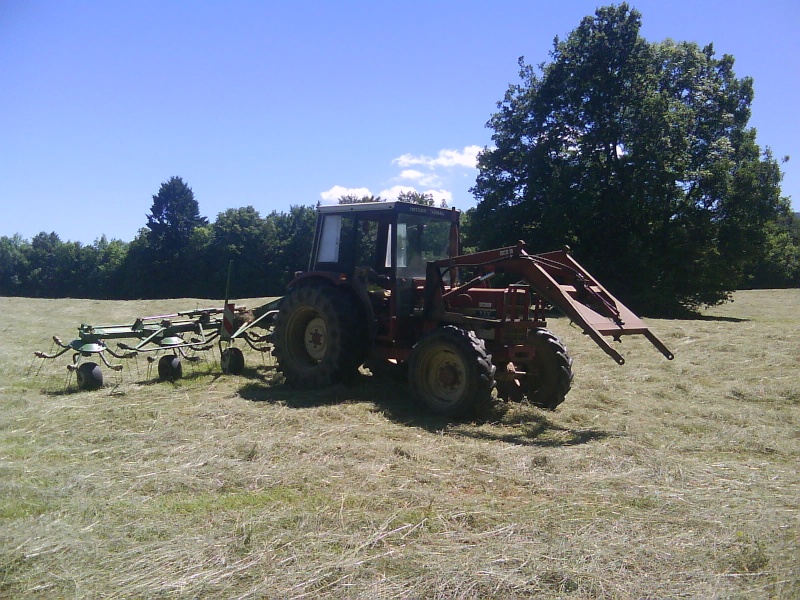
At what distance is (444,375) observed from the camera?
6914mm

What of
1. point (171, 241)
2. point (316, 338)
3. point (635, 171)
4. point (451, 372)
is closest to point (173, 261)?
point (171, 241)

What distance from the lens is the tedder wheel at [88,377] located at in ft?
26.2

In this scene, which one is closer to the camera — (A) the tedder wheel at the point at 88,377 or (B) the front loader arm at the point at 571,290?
(B) the front loader arm at the point at 571,290

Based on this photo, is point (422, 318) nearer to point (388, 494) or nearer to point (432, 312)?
point (432, 312)

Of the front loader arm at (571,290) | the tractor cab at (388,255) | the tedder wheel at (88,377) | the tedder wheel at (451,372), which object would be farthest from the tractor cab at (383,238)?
the tedder wheel at (88,377)

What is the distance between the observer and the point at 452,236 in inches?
342

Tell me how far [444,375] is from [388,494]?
2584 mm

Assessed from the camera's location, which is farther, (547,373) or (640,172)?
(640,172)

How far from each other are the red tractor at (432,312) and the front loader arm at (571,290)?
15 mm

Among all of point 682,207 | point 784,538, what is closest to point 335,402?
point 784,538

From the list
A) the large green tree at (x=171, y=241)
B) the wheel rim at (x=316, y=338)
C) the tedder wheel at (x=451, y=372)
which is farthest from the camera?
the large green tree at (x=171, y=241)

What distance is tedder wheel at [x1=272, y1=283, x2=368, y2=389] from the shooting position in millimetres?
7898

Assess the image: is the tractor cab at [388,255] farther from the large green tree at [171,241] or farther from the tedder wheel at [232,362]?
the large green tree at [171,241]

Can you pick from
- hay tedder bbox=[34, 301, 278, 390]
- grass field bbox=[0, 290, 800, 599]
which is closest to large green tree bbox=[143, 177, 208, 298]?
hay tedder bbox=[34, 301, 278, 390]
